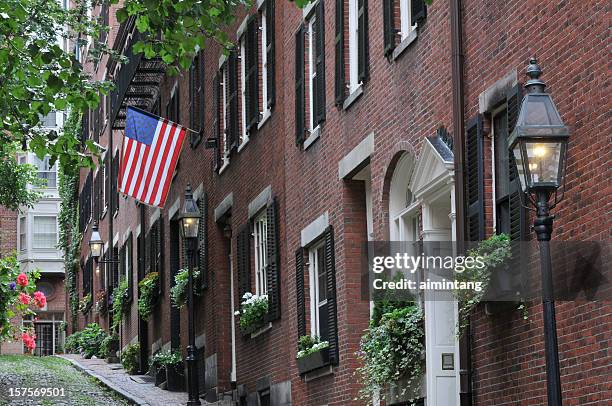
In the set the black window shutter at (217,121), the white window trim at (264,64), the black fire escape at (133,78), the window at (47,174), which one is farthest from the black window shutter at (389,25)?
the window at (47,174)

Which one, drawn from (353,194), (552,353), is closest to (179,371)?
(353,194)

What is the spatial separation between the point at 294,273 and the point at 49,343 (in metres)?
48.8

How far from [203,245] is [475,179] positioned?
14.1 m

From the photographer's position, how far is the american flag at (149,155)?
965 inches

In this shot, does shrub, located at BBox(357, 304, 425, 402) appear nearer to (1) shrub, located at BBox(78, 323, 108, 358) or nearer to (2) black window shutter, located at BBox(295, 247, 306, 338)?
(2) black window shutter, located at BBox(295, 247, 306, 338)

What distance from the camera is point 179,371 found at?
91.1 ft

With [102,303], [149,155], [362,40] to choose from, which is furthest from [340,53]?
[102,303]

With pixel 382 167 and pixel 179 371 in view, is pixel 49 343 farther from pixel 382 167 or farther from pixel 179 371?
pixel 382 167

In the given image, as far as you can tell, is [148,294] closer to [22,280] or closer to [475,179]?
[22,280]

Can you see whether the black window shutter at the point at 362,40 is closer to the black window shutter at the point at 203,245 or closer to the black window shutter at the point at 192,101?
the black window shutter at the point at 203,245

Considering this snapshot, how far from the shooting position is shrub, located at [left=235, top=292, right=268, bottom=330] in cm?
2216

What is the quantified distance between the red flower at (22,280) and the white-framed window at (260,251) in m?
4.30

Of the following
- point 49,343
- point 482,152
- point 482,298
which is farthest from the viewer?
point 49,343

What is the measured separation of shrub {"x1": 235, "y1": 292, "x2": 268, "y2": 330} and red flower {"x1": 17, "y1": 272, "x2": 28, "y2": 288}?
4.46 meters
